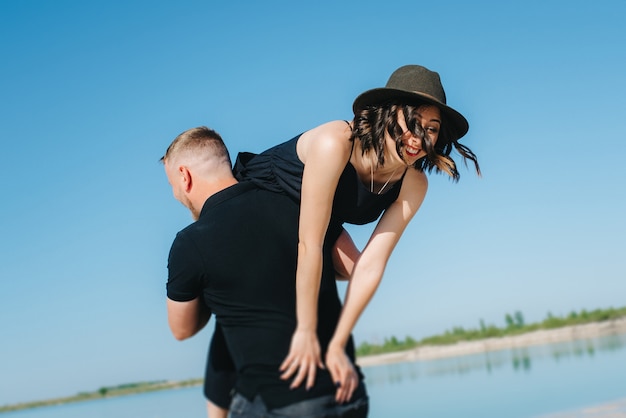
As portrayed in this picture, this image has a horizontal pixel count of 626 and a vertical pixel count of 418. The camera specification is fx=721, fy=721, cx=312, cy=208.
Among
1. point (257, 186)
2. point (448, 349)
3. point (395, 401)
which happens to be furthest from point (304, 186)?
point (448, 349)

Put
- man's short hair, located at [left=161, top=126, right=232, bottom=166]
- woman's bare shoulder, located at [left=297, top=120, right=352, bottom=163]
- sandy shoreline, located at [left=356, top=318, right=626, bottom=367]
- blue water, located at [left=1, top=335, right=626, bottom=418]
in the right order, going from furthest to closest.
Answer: sandy shoreline, located at [left=356, top=318, right=626, bottom=367] < blue water, located at [left=1, top=335, right=626, bottom=418] < man's short hair, located at [left=161, top=126, right=232, bottom=166] < woman's bare shoulder, located at [left=297, top=120, right=352, bottom=163]

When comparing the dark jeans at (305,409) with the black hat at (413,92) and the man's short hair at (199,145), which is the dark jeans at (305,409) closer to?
the man's short hair at (199,145)

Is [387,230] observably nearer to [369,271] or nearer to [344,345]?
[369,271]

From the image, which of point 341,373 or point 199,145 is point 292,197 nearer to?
point 199,145

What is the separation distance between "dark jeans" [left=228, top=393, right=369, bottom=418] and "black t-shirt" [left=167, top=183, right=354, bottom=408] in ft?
0.07

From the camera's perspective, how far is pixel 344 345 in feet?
6.89

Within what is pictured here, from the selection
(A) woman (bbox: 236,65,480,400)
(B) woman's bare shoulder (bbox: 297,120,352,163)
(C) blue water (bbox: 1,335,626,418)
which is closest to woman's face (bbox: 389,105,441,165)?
(A) woman (bbox: 236,65,480,400)

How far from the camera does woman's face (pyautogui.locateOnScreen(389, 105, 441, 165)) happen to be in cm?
211

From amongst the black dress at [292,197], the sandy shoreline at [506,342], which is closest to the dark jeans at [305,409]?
the black dress at [292,197]

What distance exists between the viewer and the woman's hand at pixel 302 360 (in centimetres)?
199

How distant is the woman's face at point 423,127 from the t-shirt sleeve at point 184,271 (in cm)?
66

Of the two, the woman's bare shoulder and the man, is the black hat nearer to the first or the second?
the woman's bare shoulder

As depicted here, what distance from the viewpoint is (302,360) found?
6.56 feet

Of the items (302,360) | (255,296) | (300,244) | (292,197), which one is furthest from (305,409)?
(292,197)
